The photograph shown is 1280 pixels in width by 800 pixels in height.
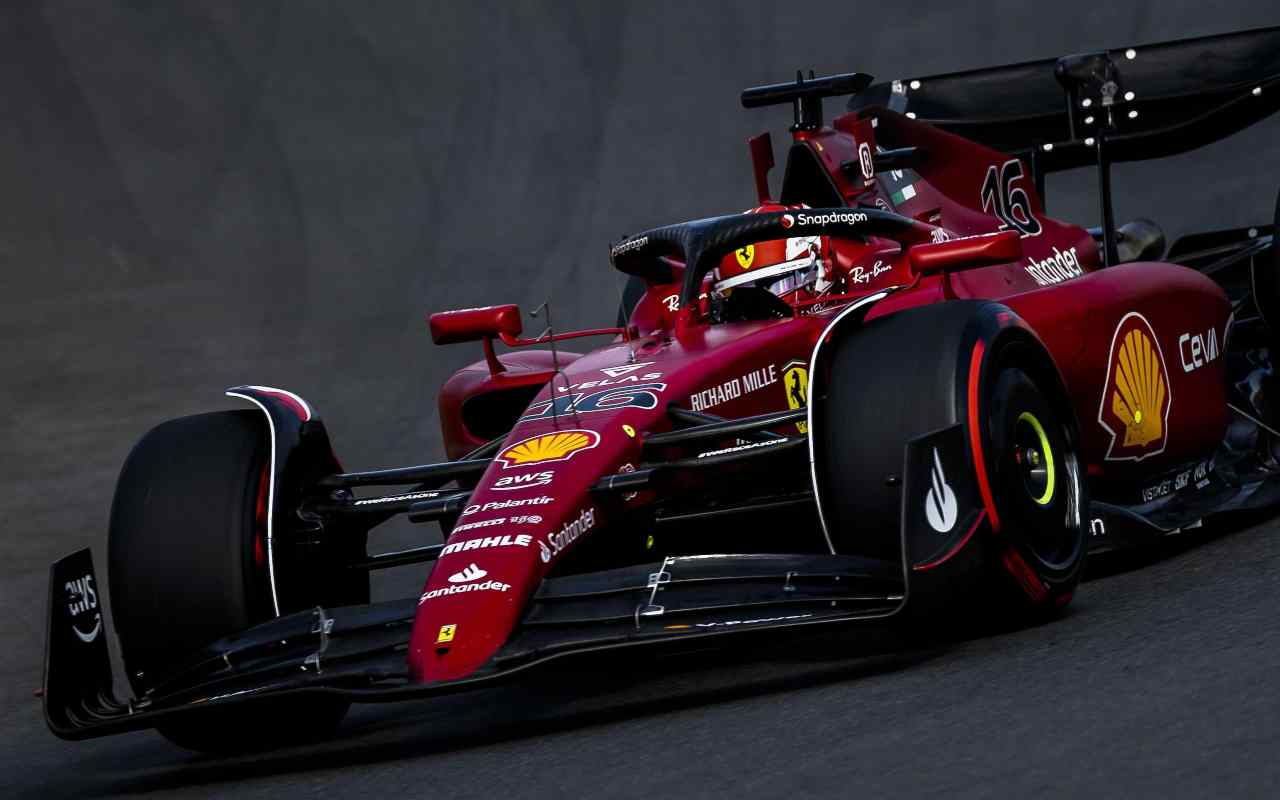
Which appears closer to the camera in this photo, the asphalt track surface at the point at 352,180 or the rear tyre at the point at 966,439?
the rear tyre at the point at 966,439

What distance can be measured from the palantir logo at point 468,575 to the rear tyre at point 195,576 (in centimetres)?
70

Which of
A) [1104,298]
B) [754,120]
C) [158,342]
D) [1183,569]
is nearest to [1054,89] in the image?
[1104,298]

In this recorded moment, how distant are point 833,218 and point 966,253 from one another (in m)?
0.52

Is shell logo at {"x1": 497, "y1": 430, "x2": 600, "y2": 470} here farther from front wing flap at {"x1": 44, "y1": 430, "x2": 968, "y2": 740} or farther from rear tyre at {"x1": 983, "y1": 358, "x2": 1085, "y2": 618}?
rear tyre at {"x1": 983, "y1": 358, "x2": 1085, "y2": 618}

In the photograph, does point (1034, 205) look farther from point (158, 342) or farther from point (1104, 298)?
point (158, 342)

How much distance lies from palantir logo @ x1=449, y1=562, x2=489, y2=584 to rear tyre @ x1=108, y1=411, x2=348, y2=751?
27.5 inches

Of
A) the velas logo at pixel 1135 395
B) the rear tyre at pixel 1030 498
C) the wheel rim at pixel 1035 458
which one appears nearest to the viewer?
the rear tyre at pixel 1030 498

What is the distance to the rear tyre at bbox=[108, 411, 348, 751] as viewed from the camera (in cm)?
497

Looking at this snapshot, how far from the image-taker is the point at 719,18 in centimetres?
1466

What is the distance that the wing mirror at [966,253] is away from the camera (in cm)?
522

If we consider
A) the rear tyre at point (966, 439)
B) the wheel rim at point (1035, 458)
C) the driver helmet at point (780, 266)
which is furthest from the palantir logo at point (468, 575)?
the driver helmet at point (780, 266)

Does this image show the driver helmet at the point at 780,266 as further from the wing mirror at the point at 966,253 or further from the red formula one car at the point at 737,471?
the wing mirror at the point at 966,253

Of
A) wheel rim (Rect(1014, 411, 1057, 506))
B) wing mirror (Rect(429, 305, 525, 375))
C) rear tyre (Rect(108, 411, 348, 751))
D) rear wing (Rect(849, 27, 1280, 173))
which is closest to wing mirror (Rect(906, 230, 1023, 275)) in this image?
wheel rim (Rect(1014, 411, 1057, 506))

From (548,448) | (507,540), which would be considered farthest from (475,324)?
(507,540)
